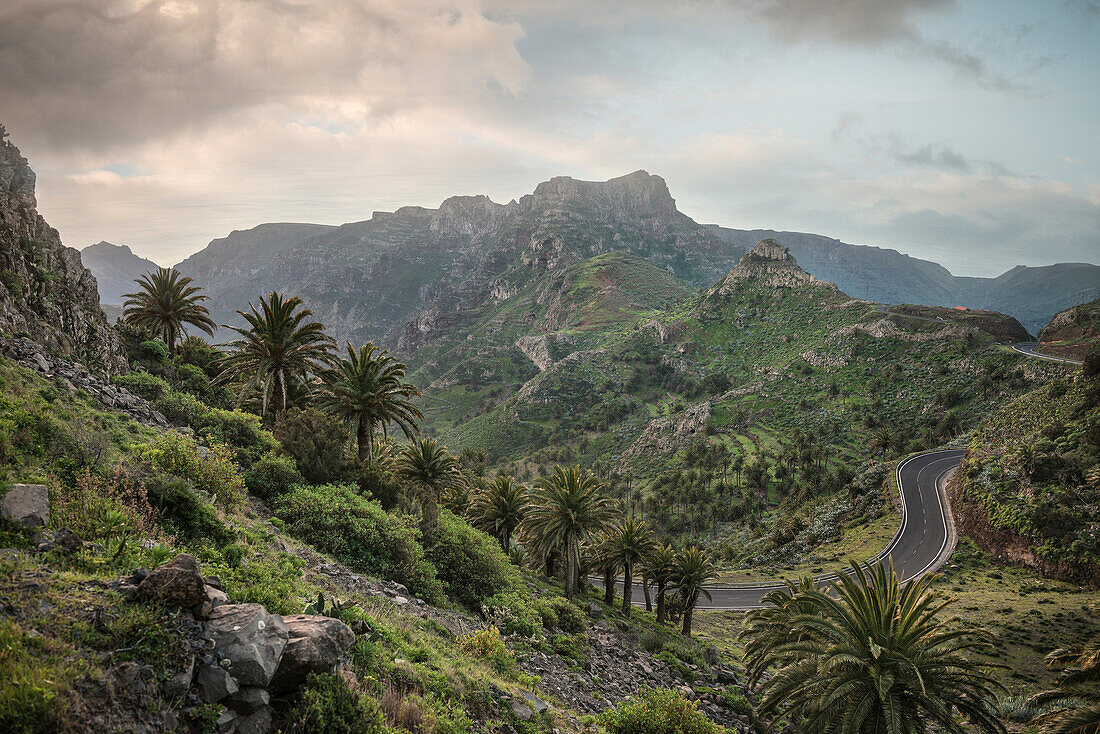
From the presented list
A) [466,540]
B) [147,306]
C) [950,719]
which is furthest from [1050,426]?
[147,306]

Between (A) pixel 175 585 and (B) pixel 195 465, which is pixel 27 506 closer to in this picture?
(A) pixel 175 585

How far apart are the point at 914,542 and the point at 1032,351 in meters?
70.8

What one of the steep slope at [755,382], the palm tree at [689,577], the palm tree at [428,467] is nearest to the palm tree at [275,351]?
the palm tree at [428,467]

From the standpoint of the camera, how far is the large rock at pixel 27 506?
5.82 metres

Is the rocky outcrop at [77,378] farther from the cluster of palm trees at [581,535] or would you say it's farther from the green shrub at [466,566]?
the cluster of palm trees at [581,535]

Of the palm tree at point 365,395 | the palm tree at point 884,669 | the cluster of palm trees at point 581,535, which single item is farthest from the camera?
the cluster of palm trees at point 581,535

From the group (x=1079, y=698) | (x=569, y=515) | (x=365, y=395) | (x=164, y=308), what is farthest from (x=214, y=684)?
(x=164, y=308)

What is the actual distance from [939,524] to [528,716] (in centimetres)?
6340

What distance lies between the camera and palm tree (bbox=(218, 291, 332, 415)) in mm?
21703

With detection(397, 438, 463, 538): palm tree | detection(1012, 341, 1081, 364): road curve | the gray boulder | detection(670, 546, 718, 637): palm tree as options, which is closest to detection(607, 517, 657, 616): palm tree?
detection(670, 546, 718, 637): palm tree

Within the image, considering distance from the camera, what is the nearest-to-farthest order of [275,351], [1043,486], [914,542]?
[275,351]
[1043,486]
[914,542]

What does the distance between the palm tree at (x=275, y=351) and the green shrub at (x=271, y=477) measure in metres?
6.36

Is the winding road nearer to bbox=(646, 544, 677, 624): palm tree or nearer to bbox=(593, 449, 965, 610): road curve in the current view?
bbox=(593, 449, 965, 610): road curve

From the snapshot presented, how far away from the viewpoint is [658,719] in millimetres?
10469
